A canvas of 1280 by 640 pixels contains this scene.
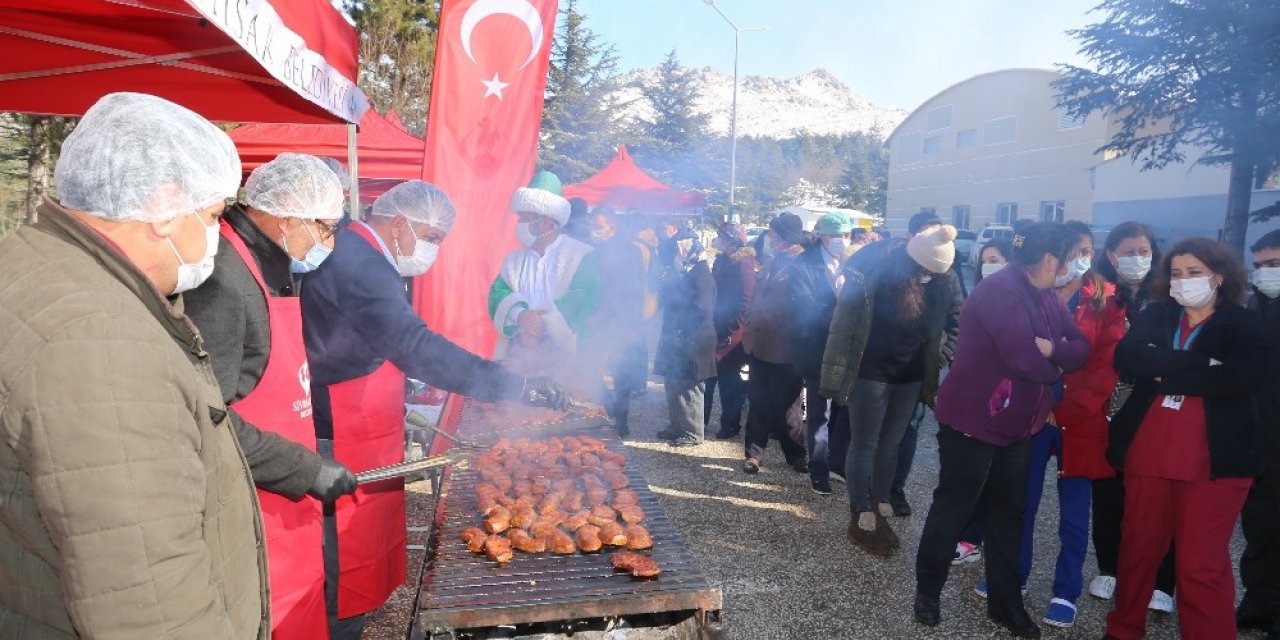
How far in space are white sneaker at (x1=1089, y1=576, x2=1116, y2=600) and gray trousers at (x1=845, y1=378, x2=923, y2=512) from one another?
134 cm

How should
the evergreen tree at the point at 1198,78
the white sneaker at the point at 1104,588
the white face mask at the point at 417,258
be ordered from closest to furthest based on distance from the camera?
the white face mask at the point at 417,258 < the white sneaker at the point at 1104,588 < the evergreen tree at the point at 1198,78

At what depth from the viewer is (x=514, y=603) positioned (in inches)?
88.8

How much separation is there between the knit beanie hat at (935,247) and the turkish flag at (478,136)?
282 cm

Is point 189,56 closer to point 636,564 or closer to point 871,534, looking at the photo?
point 636,564

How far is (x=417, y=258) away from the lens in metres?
3.54

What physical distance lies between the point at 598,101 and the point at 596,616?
118ft

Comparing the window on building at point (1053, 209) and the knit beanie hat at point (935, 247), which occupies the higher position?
the window on building at point (1053, 209)

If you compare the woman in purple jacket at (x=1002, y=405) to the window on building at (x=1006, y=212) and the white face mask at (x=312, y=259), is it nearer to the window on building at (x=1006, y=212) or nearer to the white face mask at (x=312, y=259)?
the white face mask at (x=312, y=259)

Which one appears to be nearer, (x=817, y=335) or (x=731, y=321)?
(x=817, y=335)

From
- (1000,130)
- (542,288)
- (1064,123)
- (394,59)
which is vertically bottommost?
(542,288)

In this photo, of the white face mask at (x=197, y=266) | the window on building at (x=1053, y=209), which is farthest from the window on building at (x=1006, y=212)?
the white face mask at (x=197, y=266)

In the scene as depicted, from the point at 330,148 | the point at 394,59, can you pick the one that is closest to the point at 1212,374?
the point at 330,148

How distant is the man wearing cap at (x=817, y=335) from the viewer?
6223 millimetres

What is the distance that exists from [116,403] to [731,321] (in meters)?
6.95
